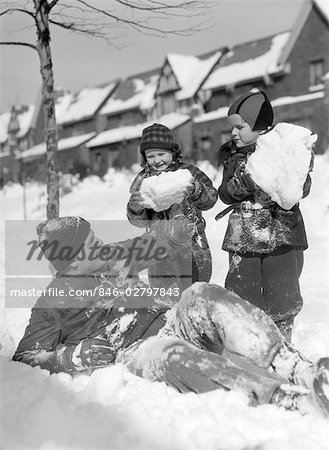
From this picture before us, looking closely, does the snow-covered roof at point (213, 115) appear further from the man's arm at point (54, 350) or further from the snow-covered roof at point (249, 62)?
the man's arm at point (54, 350)

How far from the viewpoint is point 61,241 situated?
3.29 m

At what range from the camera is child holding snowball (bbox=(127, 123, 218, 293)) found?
4004 mm

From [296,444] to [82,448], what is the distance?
87 cm

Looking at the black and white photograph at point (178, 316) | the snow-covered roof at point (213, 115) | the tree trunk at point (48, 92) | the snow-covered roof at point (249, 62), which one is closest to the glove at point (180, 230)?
the black and white photograph at point (178, 316)

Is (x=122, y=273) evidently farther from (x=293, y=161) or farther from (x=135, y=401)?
(x=293, y=161)

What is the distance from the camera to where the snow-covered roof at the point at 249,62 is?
23219mm

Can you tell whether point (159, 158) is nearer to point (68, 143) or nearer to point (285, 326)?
point (285, 326)

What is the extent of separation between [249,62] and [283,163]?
21822 mm

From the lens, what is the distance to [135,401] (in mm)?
2742

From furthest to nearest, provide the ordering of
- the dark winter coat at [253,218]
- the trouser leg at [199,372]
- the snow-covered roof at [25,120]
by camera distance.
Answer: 1. the snow-covered roof at [25,120]
2. the dark winter coat at [253,218]
3. the trouser leg at [199,372]

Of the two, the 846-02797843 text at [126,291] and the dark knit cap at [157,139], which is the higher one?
the dark knit cap at [157,139]

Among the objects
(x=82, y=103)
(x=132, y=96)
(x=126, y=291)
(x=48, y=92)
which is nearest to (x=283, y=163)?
(x=126, y=291)

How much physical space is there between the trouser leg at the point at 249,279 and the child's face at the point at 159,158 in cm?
83

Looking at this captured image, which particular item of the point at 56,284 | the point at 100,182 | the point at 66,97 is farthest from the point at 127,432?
the point at 66,97
